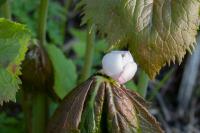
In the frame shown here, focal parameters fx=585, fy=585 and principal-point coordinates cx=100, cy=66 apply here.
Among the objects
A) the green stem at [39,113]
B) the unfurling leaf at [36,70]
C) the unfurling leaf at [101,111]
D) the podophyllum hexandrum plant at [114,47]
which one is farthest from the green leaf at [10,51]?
the green stem at [39,113]

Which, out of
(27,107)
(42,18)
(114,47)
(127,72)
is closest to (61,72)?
(27,107)

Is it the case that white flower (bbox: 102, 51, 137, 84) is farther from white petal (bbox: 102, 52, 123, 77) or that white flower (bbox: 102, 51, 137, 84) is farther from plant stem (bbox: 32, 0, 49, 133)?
plant stem (bbox: 32, 0, 49, 133)

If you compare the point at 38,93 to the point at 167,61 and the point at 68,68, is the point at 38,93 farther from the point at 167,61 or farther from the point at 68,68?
the point at 167,61

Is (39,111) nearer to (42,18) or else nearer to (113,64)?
(42,18)

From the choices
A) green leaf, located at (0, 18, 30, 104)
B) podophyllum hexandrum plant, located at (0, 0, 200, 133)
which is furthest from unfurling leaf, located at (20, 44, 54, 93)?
green leaf, located at (0, 18, 30, 104)

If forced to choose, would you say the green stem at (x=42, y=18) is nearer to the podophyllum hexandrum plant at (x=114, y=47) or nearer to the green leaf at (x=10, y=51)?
the podophyllum hexandrum plant at (x=114, y=47)
